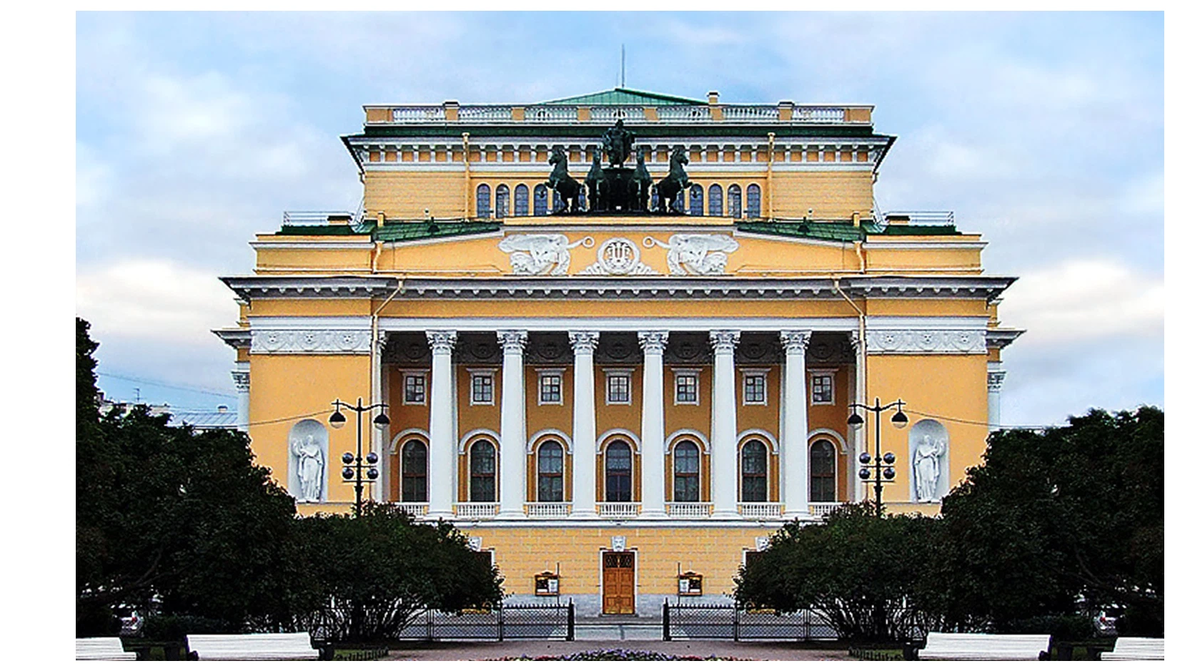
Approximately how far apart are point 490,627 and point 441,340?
16.6m

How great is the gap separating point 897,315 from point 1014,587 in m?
27.8

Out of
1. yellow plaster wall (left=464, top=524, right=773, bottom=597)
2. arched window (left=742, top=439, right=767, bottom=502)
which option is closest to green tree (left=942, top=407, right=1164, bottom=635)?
yellow plaster wall (left=464, top=524, right=773, bottom=597)

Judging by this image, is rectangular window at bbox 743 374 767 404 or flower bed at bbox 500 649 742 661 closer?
flower bed at bbox 500 649 742 661

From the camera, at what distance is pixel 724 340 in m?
67.8

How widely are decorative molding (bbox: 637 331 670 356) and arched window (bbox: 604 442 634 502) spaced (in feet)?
17.7

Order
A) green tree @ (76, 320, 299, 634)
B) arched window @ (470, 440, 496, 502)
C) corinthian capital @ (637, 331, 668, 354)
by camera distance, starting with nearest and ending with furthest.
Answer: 1. green tree @ (76, 320, 299, 634)
2. corinthian capital @ (637, 331, 668, 354)
3. arched window @ (470, 440, 496, 502)

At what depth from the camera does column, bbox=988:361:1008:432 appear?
78000 millimetres

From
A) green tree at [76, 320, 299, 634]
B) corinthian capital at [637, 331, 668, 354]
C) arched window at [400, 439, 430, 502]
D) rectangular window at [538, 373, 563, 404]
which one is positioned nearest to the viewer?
green tree at [76, 320, 299, 634]

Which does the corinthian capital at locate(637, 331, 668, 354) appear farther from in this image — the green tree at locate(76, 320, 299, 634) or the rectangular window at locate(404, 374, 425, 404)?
the green tree at locate(76, 320, 299, 634)

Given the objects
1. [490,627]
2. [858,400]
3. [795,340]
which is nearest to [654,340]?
[795,340]

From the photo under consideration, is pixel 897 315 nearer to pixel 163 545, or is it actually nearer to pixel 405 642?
pixel 405 642

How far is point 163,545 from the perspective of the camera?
134 feet

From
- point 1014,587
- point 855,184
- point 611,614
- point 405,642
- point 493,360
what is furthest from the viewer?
point 855,184

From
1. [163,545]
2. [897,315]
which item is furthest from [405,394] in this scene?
[163,545]
